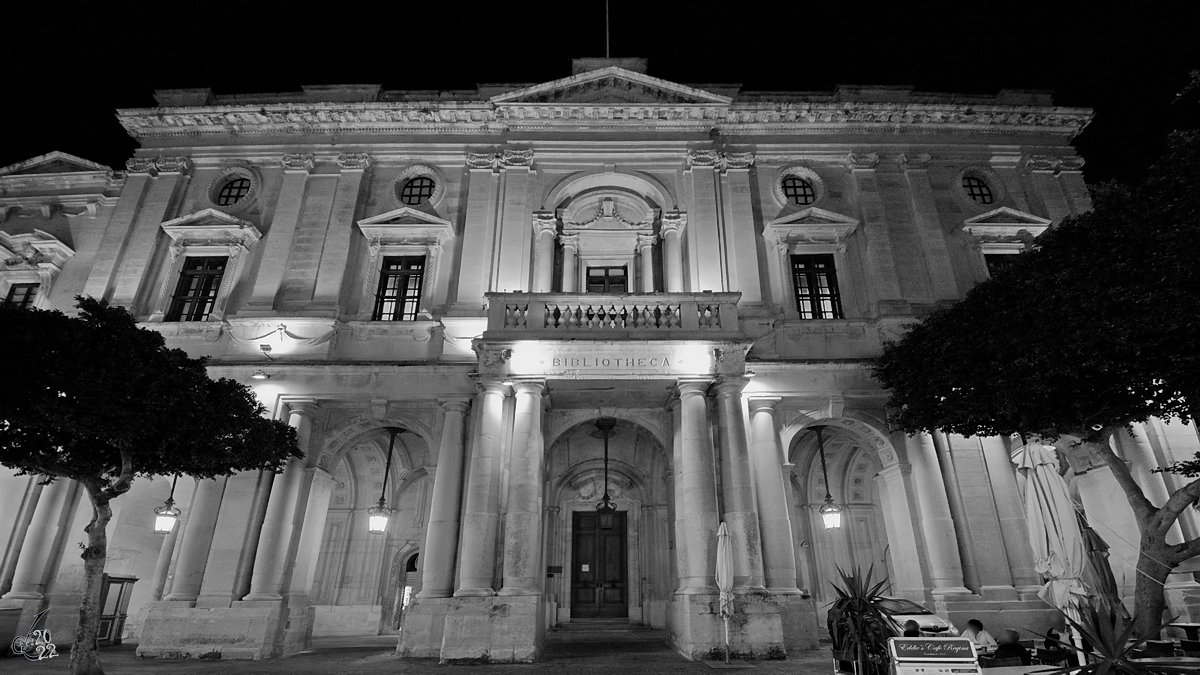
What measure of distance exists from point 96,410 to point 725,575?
1196cm

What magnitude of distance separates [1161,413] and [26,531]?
89.9 feet

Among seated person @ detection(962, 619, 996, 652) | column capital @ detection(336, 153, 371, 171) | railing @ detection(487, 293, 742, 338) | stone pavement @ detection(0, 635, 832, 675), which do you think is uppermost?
column capital @ detection(336, 153, 371, 171)

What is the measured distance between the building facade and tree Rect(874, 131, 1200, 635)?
293 centimetres

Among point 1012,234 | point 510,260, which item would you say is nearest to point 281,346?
point 510,260

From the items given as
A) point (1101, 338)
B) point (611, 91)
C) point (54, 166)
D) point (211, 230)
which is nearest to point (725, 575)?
point (1101, 338)

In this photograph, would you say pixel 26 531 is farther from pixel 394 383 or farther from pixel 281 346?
pixel 394 383

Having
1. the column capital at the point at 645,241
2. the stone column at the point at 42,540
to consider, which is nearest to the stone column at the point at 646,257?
the column capital at the point at 645,241

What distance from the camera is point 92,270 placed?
1991 cm

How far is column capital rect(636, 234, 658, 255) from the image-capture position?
20.8 m

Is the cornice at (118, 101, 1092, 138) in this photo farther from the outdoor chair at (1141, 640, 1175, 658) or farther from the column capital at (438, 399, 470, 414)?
the outdoor chair at (1141, 640, 1175, 658)

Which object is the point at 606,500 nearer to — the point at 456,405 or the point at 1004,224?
the point at 456,405

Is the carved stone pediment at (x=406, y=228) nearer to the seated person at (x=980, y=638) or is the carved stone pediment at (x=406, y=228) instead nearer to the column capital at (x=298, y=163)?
the column capital at (x=298, y=163)

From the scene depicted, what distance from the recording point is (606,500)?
19219mm

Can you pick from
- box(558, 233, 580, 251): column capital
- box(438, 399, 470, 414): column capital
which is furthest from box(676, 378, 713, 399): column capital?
box(558, 233, 580, 251): column capital
